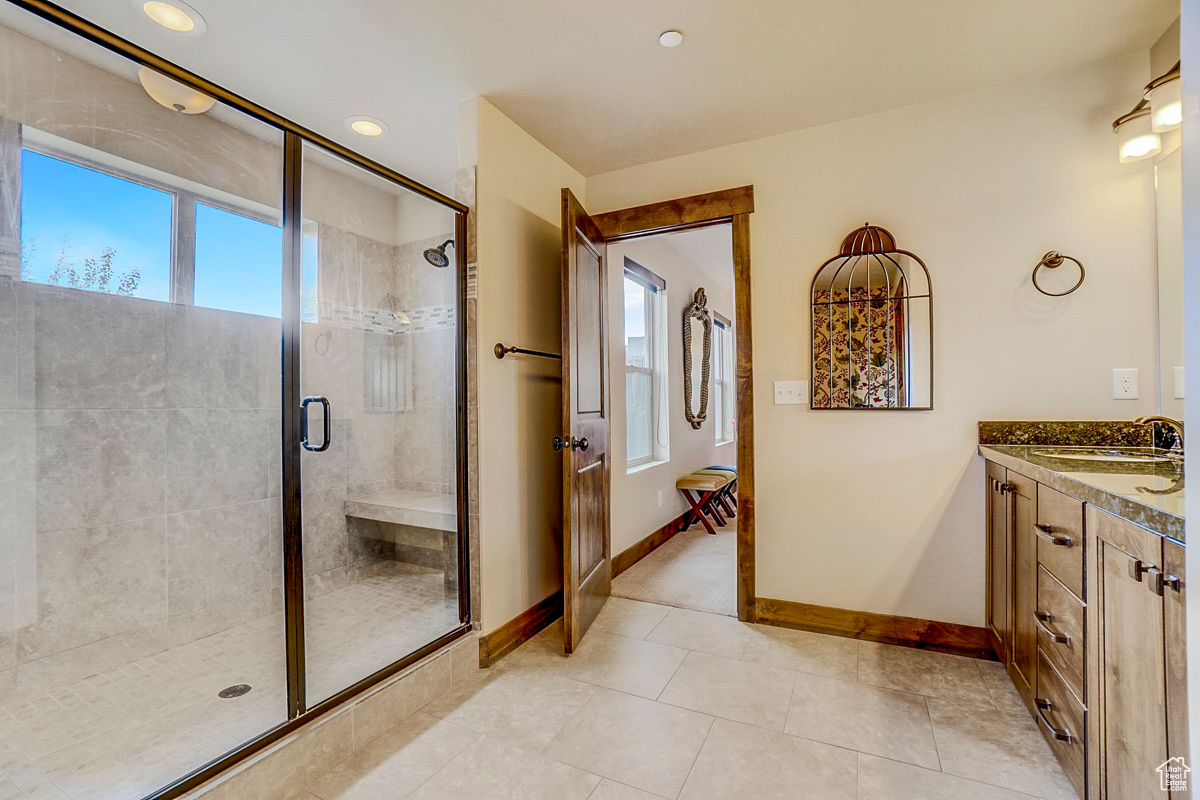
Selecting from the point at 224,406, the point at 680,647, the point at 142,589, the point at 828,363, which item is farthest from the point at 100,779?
the point at 828,363

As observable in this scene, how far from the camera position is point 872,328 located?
8.40ft

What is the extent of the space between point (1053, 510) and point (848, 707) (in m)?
0.98

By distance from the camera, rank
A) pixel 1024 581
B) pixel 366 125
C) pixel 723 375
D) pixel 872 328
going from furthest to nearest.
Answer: pixel 723 375 → pixel 366 125 → pixel 872 328 → pixel 1024 581

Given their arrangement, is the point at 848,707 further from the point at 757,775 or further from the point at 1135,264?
the point at 1135,264

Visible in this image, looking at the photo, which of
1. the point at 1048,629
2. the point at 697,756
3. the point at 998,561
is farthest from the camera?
the point at 998,561

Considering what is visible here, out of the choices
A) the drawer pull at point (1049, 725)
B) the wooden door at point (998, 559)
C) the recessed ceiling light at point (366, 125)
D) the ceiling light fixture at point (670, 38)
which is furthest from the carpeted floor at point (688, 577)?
the recessed ceiling light at point (366, 125)

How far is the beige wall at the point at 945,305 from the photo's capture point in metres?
2.21

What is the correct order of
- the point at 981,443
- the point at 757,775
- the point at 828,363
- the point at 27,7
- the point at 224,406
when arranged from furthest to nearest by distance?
1. the point at 828,363
2. the point at 981,443
3. the point at 224,406
4. the point at 757,775
5. the point at 27,7

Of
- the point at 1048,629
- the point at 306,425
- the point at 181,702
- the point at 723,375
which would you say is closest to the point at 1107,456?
the point at 1048,629

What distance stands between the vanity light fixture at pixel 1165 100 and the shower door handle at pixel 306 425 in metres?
3.06

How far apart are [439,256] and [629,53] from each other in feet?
3.60

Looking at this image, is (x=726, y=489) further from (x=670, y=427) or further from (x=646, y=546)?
(x=646, y=546)

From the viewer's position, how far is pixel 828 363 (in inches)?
103

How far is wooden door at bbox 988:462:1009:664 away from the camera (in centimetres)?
207
